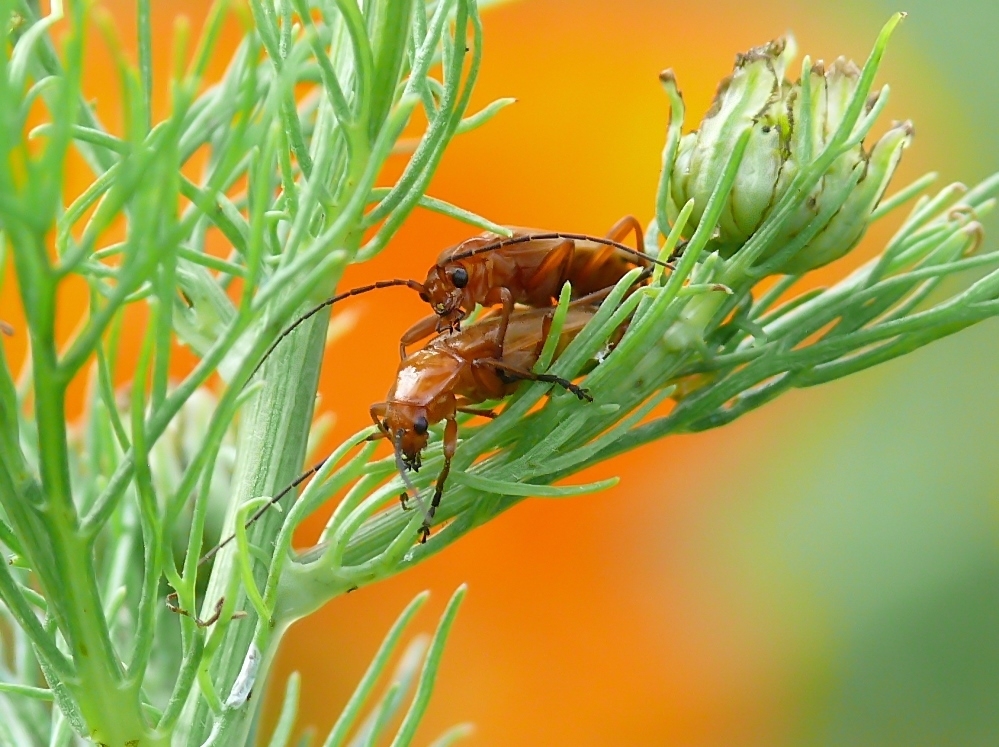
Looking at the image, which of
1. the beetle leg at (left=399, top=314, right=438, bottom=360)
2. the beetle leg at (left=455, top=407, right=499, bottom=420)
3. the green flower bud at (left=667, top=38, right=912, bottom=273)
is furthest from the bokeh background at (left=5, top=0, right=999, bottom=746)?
the green flower bud at (left=667, top=38, right=912, bottom=273)

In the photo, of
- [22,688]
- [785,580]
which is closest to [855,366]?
[22,688]

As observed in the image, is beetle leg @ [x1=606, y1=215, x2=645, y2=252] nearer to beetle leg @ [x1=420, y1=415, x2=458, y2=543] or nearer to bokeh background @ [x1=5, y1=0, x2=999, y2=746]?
beetle leg @ [x1=420, y1=415, x2=458, y2=543]

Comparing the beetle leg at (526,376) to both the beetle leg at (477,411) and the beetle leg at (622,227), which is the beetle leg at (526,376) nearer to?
the beetle leg at (477,411)

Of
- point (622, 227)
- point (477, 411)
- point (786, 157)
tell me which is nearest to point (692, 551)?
point (622, 227)

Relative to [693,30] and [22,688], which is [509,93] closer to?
[693,30]

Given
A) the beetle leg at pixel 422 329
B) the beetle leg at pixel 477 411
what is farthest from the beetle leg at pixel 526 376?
the beetle leg at pixel 422 329
